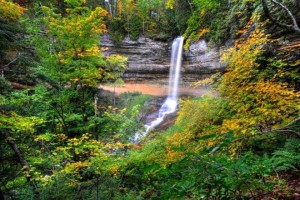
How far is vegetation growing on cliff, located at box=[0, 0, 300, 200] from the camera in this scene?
1984 mm

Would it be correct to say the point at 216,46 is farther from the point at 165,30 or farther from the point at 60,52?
the point at 60,52

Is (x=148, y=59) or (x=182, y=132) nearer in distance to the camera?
(x=182, y=132)

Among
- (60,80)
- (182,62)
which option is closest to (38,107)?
(60,80)

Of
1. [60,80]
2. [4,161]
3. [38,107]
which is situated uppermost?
[60,80]

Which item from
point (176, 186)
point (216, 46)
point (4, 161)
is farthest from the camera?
point (216, 46)

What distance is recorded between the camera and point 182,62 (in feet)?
72.5

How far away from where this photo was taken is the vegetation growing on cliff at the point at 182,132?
1.98m

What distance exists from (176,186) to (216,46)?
17400mm

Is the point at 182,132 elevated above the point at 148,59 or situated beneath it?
situated beneath

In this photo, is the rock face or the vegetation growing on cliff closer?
the vegetation growing on cliff

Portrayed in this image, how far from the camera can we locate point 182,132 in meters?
5.82

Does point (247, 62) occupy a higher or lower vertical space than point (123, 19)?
lower

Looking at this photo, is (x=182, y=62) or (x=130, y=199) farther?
(x=182, y=62)

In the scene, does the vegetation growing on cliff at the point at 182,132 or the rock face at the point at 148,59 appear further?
the rock face at the point at 148,59
